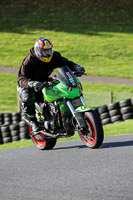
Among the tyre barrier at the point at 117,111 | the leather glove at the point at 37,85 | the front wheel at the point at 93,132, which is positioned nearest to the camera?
the front wheel at the point at 93,132

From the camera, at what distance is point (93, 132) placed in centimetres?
747

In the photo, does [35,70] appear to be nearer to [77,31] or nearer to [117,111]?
[117,111]

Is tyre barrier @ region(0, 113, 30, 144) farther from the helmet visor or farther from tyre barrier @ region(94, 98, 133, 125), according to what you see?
the helmet visor

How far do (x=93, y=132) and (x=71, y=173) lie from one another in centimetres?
138

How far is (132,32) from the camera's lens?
37000 millimetres

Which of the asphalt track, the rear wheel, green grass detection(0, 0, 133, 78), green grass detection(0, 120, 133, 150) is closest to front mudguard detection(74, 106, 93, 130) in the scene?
the asphalt track

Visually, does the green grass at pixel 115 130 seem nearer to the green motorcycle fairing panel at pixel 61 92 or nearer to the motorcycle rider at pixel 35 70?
the motorcycle rider at pixel 35 70

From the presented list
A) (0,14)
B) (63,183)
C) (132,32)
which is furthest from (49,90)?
(0,14)

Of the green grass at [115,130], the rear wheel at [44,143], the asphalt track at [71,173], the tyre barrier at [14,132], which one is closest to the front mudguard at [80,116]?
the asphalt track at [71,173]

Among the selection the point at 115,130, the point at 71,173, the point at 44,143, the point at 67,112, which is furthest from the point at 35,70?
A: the point at 115,130

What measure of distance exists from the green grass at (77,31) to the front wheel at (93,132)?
18.6 metres

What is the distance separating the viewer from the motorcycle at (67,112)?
24.4 ft

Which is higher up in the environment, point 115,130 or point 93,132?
point 93,132

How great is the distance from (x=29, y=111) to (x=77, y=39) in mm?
26832
